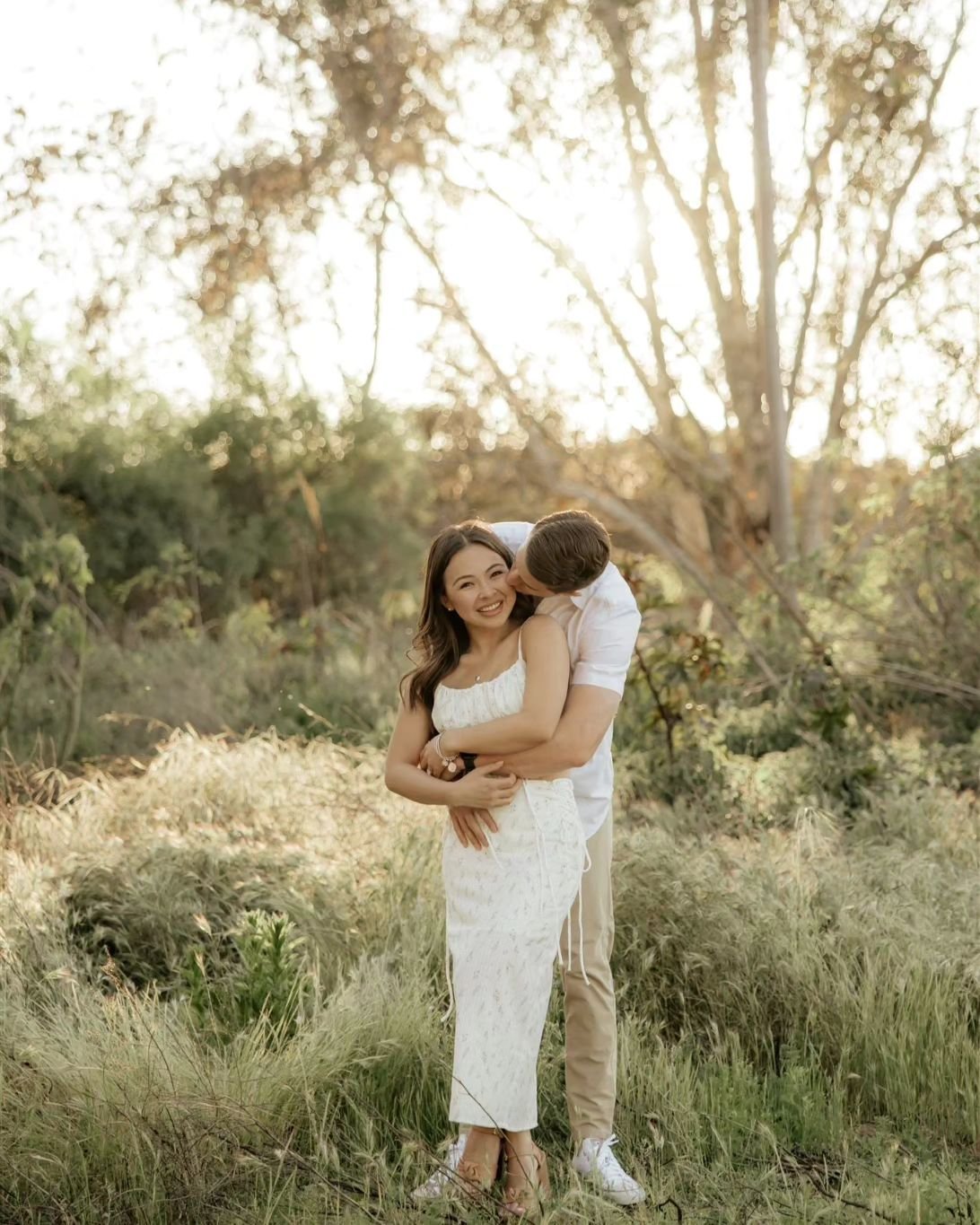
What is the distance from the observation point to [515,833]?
137 inches

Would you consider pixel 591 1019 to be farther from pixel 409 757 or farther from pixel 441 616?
pixel 441 616

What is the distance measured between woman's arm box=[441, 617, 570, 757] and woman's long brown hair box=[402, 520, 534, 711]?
0.19m

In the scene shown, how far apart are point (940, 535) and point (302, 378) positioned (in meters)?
11.4

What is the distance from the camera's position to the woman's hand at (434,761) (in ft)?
11.6

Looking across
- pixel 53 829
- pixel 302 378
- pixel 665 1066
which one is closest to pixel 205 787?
pixel 53 829

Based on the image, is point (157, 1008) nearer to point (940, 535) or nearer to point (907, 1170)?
point (907, 1170)

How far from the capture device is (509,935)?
347cm

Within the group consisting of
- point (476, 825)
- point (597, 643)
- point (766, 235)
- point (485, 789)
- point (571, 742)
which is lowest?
point (476, 825)

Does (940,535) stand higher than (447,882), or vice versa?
(940,535)

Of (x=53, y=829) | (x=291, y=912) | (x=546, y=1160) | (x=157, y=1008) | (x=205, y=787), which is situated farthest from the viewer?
(x=205, y=787)

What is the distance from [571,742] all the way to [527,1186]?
1065mm

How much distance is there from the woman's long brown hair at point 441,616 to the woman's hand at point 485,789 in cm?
31

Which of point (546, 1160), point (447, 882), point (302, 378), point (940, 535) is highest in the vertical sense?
point (302, 378)

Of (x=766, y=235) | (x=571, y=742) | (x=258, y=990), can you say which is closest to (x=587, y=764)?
(x=571, y=742)
